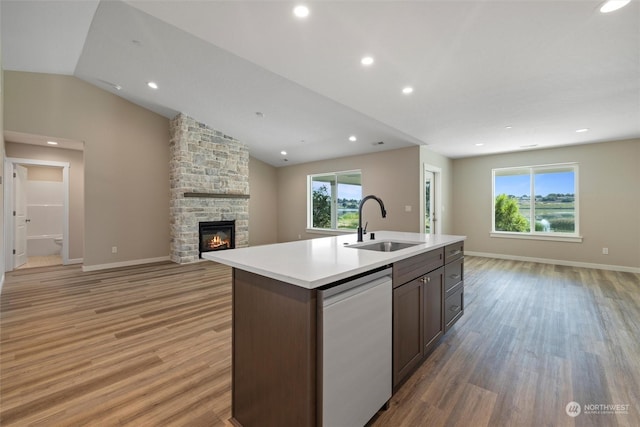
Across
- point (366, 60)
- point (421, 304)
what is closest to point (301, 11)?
point (366, 60)

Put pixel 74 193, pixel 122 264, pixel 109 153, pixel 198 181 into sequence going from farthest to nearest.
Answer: pixel 198 181 → pixel 74 193 → pixel 122 264 → pixel 109 153

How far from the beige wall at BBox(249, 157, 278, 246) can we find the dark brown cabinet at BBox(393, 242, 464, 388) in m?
6.19

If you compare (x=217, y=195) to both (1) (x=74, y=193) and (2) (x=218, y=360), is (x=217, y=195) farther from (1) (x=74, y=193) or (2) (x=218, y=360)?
(2) (x=218, y=360)

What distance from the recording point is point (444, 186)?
6598 mm

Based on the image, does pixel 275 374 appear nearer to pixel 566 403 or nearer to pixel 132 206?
pixel 566 403

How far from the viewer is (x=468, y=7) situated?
6.68 feet

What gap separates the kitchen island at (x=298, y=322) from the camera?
1149 mm

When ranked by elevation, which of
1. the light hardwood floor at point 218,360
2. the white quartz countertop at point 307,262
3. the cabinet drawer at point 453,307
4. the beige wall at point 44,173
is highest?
the beige wall at point 44,173

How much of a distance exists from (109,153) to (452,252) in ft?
20.4

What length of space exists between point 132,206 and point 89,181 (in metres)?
0.81

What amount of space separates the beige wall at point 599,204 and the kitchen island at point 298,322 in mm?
5452

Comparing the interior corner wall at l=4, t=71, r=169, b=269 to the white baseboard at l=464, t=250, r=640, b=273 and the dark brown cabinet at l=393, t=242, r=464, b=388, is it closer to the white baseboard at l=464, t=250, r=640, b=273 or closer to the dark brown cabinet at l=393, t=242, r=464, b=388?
the dark brown cabinet at l=393, t=242, r=464, b=388

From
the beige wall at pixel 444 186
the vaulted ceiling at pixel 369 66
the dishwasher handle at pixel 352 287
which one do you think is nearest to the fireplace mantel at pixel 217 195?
the vaulted ceiling at pixel 369 66

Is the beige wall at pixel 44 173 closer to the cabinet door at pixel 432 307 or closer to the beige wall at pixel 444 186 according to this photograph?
the cabinet door at pixel 432 307
